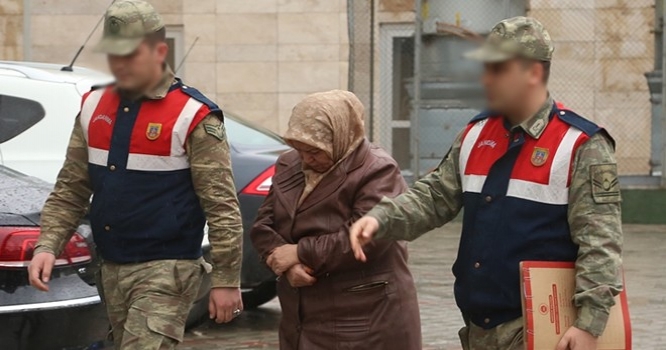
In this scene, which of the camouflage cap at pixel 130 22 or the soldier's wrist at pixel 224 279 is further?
the soldier's wrist at pixel 224 279

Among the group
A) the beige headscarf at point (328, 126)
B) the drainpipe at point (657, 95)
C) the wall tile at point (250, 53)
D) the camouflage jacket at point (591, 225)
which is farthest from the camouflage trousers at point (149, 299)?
the wall tile at point (250, 53)

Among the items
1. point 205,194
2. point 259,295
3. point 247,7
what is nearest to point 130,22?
point 205,194

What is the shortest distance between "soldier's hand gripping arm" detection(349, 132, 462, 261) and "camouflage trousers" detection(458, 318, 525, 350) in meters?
0.36

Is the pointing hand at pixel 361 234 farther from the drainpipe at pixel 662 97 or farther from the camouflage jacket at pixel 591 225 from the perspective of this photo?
the drainpipe at pixel 662 97

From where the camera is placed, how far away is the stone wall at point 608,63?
15727mm

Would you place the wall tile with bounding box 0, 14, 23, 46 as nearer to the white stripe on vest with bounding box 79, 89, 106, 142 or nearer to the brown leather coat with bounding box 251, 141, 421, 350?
the white stripe on vest with bounding box 79, 89, 106, 142

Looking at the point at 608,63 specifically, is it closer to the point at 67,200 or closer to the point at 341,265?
the point at 341,265

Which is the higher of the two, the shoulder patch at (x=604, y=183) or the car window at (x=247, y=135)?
the shoulder patch at (x=604, y=183)

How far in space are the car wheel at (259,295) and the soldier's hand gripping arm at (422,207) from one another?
4.87 m

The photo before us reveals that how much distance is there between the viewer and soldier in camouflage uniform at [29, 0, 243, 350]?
486cm

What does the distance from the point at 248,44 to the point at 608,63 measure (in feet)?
15.3

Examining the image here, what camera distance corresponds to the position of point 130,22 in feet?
14.5

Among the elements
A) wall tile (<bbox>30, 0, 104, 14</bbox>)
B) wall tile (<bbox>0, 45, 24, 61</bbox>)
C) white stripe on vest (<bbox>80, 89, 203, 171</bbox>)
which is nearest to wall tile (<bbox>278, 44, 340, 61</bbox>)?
wall tile (<bbox>30, 0, 104, 14</bbox>)

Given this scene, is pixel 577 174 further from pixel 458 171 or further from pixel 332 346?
pixel 332 346
